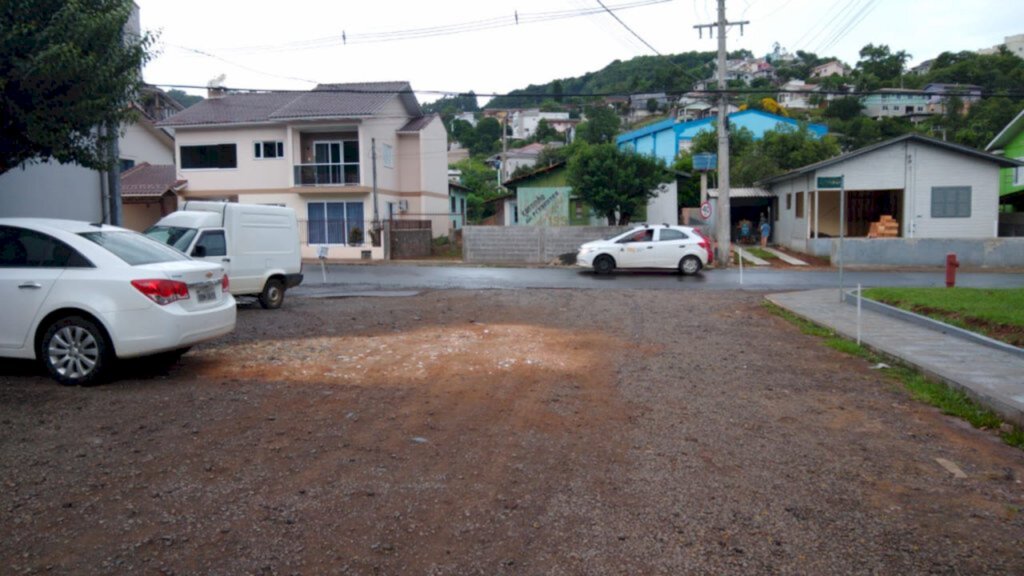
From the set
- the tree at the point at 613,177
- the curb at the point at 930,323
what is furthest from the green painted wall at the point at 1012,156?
the curb at the point at 930,323

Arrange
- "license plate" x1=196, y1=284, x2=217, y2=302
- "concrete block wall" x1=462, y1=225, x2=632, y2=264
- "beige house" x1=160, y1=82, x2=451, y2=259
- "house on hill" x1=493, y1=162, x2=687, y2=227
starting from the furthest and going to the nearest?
"house on hill" x1=493, y1=162, x2=687, y2=227, "beige house" x1=160, y1=82, x2=451, y2=259, "concrete block wall" x1=462, y1=225, x2=632, y2=264, "license plate" x1=196, y1=284, x2=217, y2=302

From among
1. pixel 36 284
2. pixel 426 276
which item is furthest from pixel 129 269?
pixel 426 276

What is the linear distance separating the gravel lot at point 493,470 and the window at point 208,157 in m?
31.0

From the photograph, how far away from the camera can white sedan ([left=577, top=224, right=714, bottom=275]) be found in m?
24.3

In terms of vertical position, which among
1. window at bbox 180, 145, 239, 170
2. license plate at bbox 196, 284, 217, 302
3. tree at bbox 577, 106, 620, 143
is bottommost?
license plate at bbox 196, 284, 217, 302

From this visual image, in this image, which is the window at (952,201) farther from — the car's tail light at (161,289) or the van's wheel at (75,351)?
the van's wheel at (75,351)

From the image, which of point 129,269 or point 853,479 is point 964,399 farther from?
point 129,269

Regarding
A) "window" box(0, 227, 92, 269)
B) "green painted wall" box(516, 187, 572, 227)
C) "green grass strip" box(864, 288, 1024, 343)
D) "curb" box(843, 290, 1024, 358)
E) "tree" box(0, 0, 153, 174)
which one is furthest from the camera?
"green painted wall" box(516, 187, 572, 227)

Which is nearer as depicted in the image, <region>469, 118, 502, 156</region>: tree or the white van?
the white van

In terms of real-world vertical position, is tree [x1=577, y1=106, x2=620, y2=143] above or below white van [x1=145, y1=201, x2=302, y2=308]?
above

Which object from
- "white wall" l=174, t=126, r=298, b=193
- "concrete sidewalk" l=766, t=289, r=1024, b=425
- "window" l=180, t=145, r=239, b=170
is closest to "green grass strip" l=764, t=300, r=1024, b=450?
"concrete sidewalk" l=766, t=289, r=1024, b=425

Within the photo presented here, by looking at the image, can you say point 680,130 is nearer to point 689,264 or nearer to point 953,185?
point 953,185

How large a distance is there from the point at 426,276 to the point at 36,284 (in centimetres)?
1705

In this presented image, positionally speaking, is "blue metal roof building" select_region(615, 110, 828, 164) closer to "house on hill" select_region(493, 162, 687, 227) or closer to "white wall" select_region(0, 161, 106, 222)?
"house on hill" select_region(493, 162, 687, 227)
